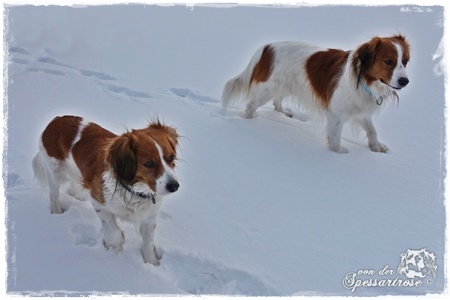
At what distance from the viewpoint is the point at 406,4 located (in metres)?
3.66

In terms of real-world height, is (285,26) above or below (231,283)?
above

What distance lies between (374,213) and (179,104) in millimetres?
2159

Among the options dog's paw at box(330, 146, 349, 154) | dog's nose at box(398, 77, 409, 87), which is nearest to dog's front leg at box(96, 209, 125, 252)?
dog's paw at box(330, 146, 349, 154)

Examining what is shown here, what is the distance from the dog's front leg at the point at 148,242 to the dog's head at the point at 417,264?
1554 millimetres

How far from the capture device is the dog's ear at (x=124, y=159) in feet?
8.60

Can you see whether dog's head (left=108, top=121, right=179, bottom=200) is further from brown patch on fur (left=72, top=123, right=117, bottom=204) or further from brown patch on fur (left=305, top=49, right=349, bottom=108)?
brown patch on fur (left=305, top=49, right=349, bottom=108)

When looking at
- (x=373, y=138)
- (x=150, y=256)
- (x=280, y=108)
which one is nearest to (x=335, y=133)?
(x=373, y=138)

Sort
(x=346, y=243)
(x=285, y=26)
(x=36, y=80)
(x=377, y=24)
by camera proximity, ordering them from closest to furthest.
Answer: (x=346, y=243)
(x=377, y=24)
(x=36, y=80)
(x=285, y=26)

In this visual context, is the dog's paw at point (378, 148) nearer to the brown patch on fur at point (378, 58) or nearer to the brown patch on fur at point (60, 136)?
the brown patch on fur at point (378, 58)

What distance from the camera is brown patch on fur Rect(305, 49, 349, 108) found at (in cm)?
422

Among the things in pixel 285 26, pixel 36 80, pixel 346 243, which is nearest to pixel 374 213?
pixel 346 243

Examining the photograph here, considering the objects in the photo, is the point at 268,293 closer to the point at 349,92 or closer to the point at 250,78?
the point at 349,92

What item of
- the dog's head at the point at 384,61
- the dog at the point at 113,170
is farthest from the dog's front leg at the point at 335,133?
the dog at the point at 113,170

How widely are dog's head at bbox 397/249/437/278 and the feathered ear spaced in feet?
5.33
